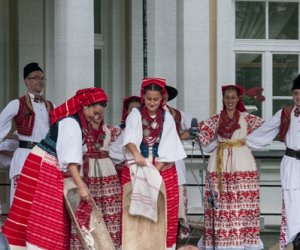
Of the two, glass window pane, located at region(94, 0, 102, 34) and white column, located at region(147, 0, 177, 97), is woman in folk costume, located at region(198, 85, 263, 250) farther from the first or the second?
glass window pane, located at region(94, 0, 102, 34)

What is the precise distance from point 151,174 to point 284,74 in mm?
4665

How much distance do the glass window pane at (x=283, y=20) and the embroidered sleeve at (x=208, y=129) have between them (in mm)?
3076

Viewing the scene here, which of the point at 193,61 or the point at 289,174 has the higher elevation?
the point at 193,61

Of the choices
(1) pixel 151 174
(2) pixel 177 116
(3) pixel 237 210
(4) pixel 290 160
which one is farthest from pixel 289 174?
(1) pixel 151 174

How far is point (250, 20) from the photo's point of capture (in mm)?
16375

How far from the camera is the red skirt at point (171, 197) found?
1234 cm

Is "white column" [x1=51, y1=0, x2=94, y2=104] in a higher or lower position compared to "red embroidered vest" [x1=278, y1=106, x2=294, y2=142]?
higher

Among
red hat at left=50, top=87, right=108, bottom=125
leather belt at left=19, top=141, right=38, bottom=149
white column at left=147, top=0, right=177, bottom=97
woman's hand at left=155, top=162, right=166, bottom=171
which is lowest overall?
woman's hand at left=155, top=162, right=166, bottom=171

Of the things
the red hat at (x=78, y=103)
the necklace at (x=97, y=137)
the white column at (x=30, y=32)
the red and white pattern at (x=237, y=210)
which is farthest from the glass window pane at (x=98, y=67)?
the red hat at (x=78, y=103)

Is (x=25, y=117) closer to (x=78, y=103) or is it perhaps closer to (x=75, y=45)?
(x=75, y=45)

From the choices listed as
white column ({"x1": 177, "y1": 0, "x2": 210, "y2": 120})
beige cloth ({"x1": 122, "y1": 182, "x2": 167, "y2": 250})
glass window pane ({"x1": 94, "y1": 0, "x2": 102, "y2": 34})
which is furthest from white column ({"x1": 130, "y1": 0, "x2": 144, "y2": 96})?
beige cloth ({"x1": 122, "y1": 182, "x2": 167, "y2": 250})

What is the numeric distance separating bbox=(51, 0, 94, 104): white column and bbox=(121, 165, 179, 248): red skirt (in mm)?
1885

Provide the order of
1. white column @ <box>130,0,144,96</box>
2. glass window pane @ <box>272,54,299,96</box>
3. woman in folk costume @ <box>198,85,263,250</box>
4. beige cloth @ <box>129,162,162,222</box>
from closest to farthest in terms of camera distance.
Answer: beige cloth @ <box>129,162,162,222</box>, woman in folk costume @ <box>198,85,263,250</box>, white column @ <box>130,0,144,96</box>, glass window pane @ <box>272,54,299,96</box>

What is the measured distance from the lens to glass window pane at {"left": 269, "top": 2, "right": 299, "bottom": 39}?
1642cm
